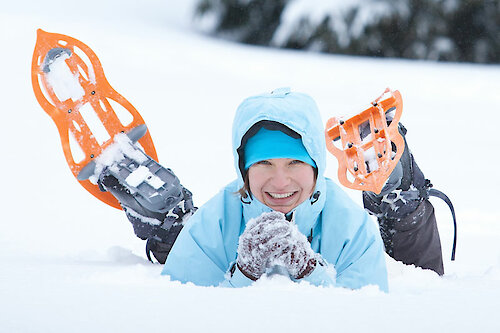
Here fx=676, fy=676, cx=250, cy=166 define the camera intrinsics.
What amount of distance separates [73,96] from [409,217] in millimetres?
1172

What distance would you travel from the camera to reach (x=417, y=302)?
1099 millimetres

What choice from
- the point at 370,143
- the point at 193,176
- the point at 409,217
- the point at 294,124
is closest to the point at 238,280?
the point at 294,124

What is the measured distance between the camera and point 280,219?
144 centimetres

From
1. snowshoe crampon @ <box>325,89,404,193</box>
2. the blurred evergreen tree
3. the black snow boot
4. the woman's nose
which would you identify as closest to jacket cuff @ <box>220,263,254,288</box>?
the woman's nose

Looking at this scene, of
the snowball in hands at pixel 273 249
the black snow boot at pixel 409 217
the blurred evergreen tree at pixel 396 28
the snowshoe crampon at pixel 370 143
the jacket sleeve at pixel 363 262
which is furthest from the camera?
the blurred evergreen tree at pixel 396 28

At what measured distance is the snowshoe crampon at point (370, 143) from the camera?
6.27 ft

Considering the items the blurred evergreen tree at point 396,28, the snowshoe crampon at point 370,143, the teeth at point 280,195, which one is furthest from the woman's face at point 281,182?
the blurred evergreen tree at point 396,28

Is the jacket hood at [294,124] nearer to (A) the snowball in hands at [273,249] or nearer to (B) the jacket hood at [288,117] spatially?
(B) the jacket hood at [288,117]

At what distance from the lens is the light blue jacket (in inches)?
63.4

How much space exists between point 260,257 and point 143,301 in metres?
0.41

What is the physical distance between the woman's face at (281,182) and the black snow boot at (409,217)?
1.76 ft

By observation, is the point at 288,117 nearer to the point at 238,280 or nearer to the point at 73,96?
the point at 238,280

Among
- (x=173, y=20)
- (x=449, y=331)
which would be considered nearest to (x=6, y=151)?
(x=449, y=331)

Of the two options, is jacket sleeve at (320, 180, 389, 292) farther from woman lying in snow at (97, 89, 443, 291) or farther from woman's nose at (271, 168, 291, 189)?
woman's nose at (271, 168, 291, 189)
